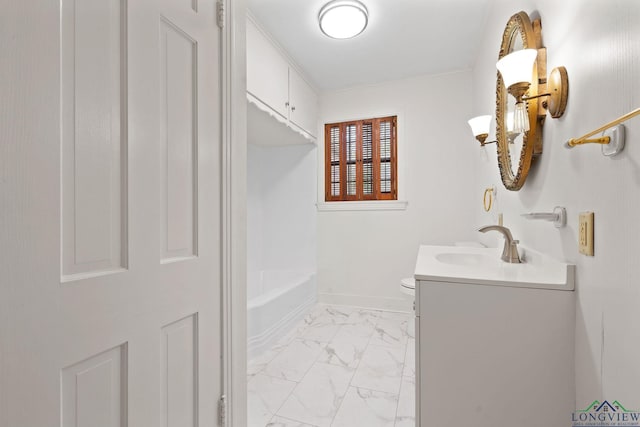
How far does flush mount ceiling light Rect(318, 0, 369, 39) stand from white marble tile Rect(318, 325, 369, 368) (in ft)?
7.69

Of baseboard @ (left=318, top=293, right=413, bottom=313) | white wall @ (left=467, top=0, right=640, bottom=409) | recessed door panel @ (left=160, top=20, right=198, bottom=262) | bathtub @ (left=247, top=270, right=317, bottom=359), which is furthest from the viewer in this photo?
baseboard @ (left=318, top=293, right=413, bottom=313)

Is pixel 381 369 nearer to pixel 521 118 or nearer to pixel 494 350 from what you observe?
pixel 494 350

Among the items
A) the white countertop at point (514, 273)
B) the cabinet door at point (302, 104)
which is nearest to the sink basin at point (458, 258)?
the white countertop at point (514, 273)

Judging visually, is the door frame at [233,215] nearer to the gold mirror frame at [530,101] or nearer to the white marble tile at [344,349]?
the white marble tile at [344,349]

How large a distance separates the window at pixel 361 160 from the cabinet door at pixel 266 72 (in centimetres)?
86

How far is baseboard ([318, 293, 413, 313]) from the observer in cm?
306

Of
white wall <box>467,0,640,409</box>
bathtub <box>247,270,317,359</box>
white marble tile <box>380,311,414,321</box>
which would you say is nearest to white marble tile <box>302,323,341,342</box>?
bathtub <box>247,270,317,359</box>

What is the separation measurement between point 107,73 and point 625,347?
56.3 inches

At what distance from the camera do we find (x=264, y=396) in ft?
5.61

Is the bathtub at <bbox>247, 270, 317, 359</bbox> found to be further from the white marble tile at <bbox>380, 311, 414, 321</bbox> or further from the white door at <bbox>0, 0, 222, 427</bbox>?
the white door at <bbox>0, 0, 222, 427</bbox>

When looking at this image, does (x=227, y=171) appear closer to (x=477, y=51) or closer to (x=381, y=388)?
(x=381, y=388)

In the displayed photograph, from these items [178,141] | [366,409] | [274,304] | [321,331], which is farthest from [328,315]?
[178,141]

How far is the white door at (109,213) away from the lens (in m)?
0.56

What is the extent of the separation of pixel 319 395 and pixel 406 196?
2018 millimetres
